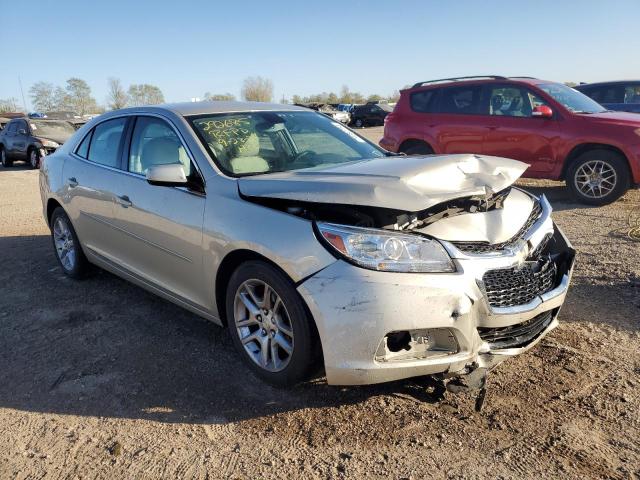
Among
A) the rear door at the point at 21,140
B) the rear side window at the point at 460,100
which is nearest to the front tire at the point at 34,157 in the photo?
the rear door at the point at 21,140

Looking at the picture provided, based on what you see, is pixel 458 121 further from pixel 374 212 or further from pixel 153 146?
pixel 374 212

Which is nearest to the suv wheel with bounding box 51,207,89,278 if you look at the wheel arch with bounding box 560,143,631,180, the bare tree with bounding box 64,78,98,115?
the wheel arch with bounding box 560,143,631,180

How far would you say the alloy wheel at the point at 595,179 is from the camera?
7590 mm

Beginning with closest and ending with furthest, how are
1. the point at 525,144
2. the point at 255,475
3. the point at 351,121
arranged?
the point at 255,475 → the point at 525,144 → the point at 351,121

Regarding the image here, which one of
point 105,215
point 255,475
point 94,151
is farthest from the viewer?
point 94,151

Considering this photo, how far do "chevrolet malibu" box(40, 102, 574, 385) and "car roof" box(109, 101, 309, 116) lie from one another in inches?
1.2

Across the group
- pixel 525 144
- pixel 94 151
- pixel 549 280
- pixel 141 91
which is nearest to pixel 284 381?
pixel 549 280

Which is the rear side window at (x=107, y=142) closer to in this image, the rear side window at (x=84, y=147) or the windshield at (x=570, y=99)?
the rear side window at (x=84, y=147)

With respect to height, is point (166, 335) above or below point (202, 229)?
below

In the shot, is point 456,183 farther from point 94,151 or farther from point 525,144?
point 525,144

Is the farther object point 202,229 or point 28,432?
point 202,229

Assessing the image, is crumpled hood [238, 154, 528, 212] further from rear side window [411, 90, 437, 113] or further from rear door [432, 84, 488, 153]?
rear side window [411, 90, 437, 113]

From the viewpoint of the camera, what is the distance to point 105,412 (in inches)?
117

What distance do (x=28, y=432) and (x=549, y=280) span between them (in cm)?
300
